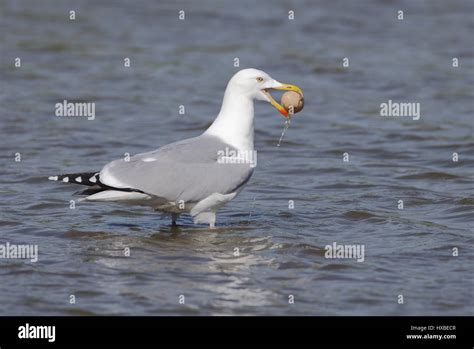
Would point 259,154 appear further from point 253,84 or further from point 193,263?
point 193,263

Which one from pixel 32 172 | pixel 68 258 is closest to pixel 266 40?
pixel 32 172

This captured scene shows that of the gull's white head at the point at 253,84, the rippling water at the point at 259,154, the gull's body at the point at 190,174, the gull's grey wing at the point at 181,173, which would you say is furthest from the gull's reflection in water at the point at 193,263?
the gull's white head at the point at 253,84

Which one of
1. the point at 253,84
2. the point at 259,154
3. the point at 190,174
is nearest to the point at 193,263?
the point at 190,174

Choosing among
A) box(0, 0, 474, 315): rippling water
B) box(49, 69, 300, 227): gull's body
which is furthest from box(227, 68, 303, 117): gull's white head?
box(0, 0, 474, 315): rippling water

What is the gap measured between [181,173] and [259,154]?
161 inches

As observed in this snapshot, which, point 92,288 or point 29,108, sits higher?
point 29,108

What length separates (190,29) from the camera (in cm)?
2073

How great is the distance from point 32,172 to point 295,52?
819 centimetres

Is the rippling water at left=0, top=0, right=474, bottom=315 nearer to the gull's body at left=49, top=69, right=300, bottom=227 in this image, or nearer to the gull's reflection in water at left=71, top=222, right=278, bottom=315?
the gull's reflection in water at left=71, top=222, right=278, bottom=315

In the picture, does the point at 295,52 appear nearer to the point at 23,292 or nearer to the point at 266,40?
the point at 266,40

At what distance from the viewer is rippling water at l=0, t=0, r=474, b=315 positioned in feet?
26.3

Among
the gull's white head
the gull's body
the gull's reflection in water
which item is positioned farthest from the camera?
the gull's white head

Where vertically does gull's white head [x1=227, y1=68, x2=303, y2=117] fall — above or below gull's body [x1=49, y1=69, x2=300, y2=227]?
above

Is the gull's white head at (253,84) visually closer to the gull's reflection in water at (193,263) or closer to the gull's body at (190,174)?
the gull's body at (190,174)
